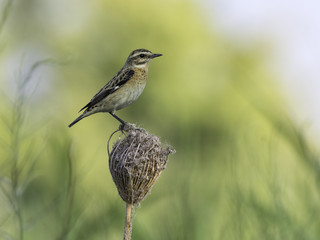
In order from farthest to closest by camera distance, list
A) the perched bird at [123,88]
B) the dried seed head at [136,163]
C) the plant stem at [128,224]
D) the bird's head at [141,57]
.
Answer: the bird's head at [141,57] < the perched bird at [123,88] < the dried seed head at [136,163] < the plant stem at [128,224]

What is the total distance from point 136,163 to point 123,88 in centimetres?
327

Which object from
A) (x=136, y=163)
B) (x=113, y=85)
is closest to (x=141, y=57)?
(x=113, y=85)

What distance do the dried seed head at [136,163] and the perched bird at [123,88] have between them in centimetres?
238

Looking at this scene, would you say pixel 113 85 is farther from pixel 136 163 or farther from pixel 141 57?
pixel 136 163

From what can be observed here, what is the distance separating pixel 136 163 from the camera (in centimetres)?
296

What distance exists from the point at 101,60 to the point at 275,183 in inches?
673

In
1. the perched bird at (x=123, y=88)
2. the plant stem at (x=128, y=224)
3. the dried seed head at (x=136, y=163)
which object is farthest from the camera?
the perched bird at (x=123, y=88)

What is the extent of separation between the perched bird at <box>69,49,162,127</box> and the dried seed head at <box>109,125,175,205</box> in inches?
93.7

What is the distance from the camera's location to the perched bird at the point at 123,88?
19.3 feet

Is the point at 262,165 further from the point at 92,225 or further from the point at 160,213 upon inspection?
the point at 92,225

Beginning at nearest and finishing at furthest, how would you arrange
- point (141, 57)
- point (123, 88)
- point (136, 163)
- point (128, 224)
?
point (128, 224) < point (136, 163) < point (123, 88) < point (141, 57)

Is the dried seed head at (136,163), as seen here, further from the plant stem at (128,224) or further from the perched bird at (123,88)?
the perched bird at (123,88)

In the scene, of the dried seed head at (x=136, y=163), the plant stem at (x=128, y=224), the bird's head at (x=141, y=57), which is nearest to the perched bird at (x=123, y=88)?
the bird's head at (x=141, y=57)

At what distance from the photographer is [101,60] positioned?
65.1 feet
